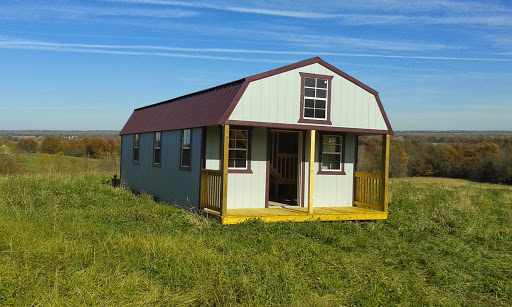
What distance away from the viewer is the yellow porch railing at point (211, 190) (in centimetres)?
1113

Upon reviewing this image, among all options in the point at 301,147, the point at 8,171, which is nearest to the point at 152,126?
the point at 301,147

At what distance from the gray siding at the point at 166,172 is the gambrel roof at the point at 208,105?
382 millimetres

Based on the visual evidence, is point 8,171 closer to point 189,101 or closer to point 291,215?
point 189,101

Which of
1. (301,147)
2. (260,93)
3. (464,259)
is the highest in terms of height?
(260,93)

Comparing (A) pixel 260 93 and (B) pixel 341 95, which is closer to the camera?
(A) pixel 260 93

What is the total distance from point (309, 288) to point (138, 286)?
2.36 m

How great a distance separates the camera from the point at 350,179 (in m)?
14.1

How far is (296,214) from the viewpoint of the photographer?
11.6 metres

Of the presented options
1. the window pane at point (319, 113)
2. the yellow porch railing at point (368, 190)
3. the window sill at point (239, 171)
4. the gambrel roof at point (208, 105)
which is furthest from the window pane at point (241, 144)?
the yellow porch railing at point (368, 190)

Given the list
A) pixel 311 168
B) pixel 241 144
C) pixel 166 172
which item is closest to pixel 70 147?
pixel 166 172

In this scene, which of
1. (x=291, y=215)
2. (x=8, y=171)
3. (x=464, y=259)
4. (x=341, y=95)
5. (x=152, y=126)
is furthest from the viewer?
(x=8, y=171)

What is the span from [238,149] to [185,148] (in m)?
1.86

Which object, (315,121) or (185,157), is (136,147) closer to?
(185,157)

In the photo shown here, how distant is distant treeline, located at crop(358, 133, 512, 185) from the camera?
131 feet
